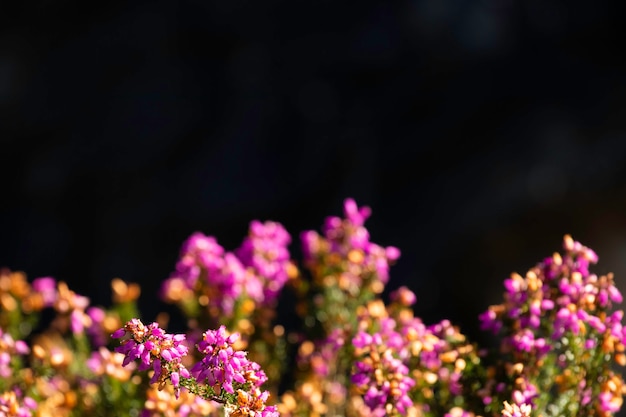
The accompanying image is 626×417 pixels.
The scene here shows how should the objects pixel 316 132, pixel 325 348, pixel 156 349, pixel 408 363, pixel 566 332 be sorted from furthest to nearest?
pixel 316 132 → pixel 325 348 → pixel 408 363 → pixel 566 332 → pixel 156 349

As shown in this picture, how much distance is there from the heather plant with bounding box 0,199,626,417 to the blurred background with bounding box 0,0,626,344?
3.09 feet

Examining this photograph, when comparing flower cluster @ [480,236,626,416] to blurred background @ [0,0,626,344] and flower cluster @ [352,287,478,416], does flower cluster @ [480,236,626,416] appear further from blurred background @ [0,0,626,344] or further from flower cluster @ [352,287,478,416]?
blurred background @ [0,0,626,344]

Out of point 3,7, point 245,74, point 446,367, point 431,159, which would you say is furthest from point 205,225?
point 446,367

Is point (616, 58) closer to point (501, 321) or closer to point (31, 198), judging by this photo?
point (501, 321)

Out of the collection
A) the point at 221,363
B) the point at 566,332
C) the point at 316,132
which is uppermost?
the point at 316,132

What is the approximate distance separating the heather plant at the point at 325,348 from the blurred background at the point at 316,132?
3.09ft

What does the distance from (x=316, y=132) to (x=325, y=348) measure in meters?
1.49

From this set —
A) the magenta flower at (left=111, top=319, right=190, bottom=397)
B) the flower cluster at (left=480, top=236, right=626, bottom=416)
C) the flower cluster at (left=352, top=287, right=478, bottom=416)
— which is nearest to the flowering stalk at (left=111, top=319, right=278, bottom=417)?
the magenta flower at (left=111, top=319, right=190, bottom=397)

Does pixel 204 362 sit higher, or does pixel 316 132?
pixel 316 132

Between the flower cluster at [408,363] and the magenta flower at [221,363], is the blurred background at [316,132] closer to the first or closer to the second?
the flower cluster at [408,363]

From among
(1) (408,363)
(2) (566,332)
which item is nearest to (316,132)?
(1) (408,363)

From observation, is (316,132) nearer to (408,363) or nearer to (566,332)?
(408,363)

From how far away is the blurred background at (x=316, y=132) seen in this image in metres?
3.21

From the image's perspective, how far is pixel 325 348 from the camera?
7.87ft
